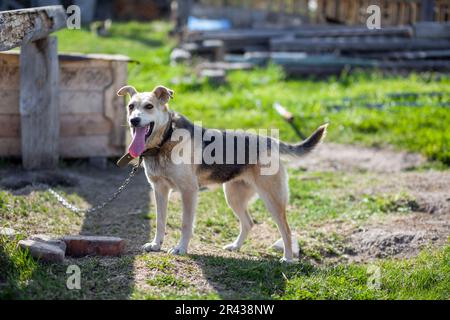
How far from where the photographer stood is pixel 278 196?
6.67m

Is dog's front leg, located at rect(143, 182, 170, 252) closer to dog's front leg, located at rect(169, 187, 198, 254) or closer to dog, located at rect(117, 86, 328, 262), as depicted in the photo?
dog, located at rect(117, 86, 328, 262)

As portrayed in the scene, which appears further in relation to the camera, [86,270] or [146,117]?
[146,117]

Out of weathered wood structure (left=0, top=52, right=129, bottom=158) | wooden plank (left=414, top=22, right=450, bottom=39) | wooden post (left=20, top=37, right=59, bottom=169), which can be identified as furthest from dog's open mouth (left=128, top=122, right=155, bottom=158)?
wooden plank (left=414, top=22, right=450, bottom=39)

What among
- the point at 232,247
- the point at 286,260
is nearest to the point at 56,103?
the point at 232,247

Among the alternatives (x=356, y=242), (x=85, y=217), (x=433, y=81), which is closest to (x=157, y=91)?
(x=85, y=217)

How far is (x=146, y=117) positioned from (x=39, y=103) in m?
3.36

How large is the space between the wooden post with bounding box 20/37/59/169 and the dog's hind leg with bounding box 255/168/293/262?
371 cm

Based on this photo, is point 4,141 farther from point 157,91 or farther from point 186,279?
point 186,279

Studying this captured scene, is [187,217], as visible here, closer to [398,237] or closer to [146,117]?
[146,117]

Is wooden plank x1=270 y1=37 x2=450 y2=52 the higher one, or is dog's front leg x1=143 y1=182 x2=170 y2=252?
wooden plank x1=270 y1=37 x2=450 y2=52

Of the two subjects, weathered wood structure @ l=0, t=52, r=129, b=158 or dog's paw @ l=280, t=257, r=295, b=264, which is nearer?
dog's paw @ l=280, t=257, r=295, b=264

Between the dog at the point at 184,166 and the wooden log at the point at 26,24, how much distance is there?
46.3 inches

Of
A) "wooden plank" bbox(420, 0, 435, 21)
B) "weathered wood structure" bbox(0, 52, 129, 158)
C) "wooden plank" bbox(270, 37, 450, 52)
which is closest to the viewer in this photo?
"weathered wood structure" bbox(0, 52, 129, 158)

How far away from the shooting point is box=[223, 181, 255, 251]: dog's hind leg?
7086mm
